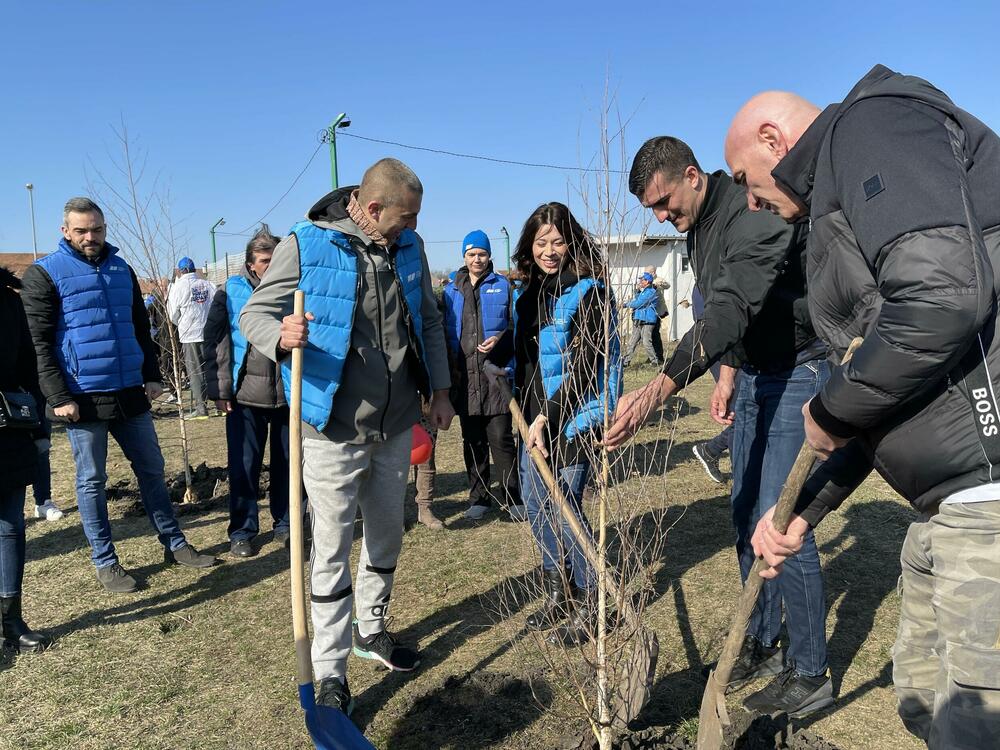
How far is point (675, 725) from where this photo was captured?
2.87 meters

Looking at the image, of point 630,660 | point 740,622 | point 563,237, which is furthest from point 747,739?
point 563,237

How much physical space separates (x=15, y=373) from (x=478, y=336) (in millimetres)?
3061

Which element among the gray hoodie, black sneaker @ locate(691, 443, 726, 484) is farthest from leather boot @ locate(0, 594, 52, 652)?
black sneaker @ locate(691, 443, 726, 484)

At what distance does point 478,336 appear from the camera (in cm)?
573

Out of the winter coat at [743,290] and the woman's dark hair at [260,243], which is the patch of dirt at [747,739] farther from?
the woman's dark hair at [260,243]

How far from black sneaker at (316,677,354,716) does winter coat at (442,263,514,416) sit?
2.85 meters

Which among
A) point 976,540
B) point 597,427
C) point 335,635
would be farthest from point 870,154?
point 335,635

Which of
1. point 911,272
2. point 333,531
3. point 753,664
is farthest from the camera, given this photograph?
point 753,664

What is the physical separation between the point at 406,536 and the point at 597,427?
3.15 meters

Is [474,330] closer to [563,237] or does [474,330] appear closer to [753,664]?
[563,237]

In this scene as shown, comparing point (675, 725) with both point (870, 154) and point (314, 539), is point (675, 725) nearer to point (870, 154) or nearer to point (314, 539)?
point (314, 539)

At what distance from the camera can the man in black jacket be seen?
2.61 m

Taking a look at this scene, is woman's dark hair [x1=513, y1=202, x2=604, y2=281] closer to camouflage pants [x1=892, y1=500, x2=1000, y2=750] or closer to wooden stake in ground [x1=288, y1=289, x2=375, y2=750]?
wooden stake in ground [x1=288, y1=289, x2=375, y2=750]

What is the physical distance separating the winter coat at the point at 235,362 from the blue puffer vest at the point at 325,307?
7.06 ft
